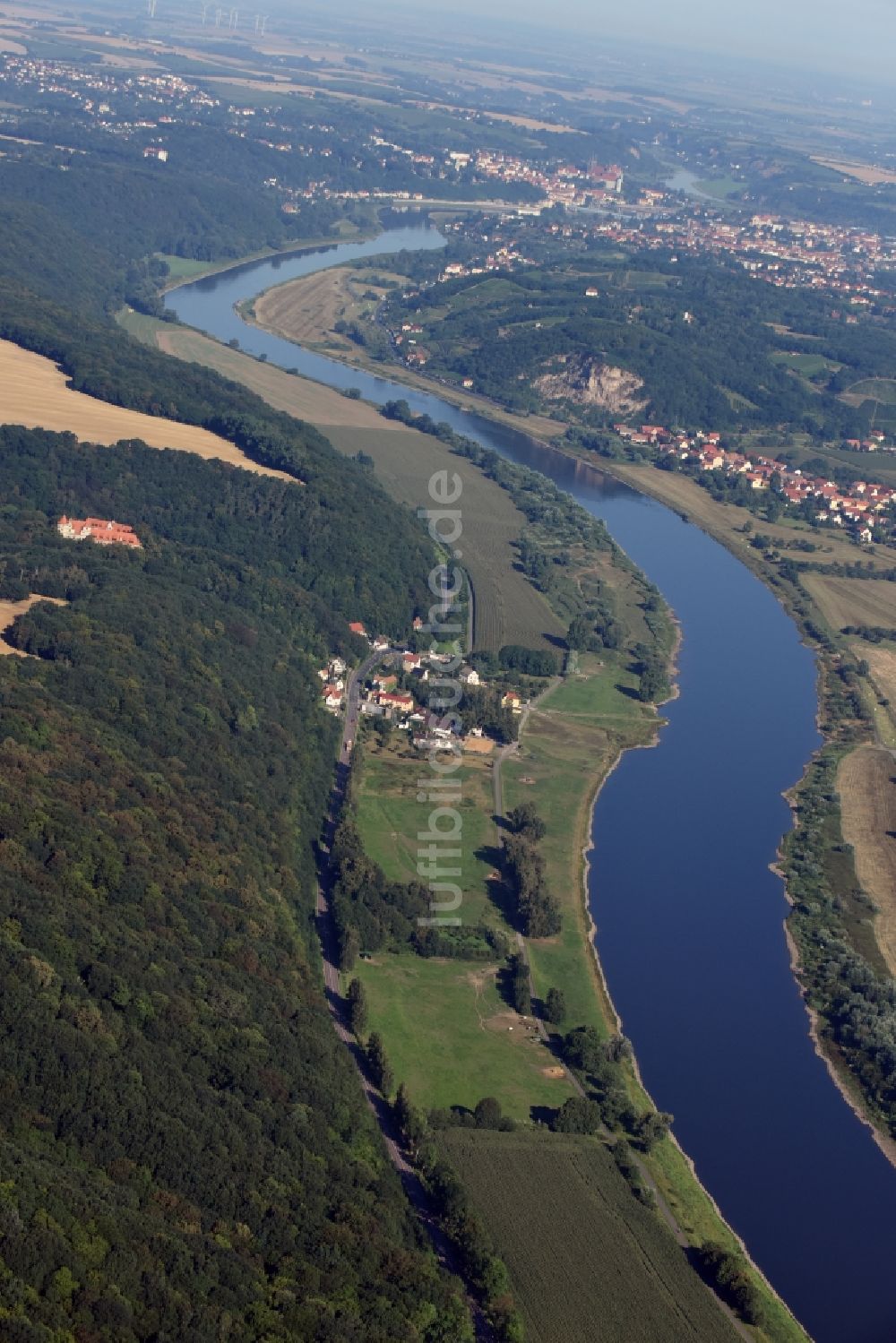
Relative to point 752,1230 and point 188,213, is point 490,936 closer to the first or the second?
point 752,1230

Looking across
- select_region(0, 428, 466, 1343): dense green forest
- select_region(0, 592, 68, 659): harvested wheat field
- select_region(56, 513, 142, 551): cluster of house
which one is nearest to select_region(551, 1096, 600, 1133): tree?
Result: select_region(0, 428, 466, 1343): dense green forest

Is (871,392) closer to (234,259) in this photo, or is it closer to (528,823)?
Result: (234,259)

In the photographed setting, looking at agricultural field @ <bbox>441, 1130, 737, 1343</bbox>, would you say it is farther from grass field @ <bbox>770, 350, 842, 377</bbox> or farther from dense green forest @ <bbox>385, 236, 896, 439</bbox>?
grass field @ <bbox>770, 350, 842, 377</bbox>

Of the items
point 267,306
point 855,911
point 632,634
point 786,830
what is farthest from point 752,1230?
point 267,306

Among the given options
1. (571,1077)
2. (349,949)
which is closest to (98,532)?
(349,949)

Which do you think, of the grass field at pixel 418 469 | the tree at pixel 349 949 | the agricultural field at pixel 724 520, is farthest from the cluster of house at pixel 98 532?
the agricultural field at pixel 724 520

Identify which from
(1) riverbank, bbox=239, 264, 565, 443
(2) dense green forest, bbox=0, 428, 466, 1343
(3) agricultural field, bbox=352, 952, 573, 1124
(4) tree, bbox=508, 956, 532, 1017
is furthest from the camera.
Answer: (1) riverbank, bbox=239, 264, 565, 443
